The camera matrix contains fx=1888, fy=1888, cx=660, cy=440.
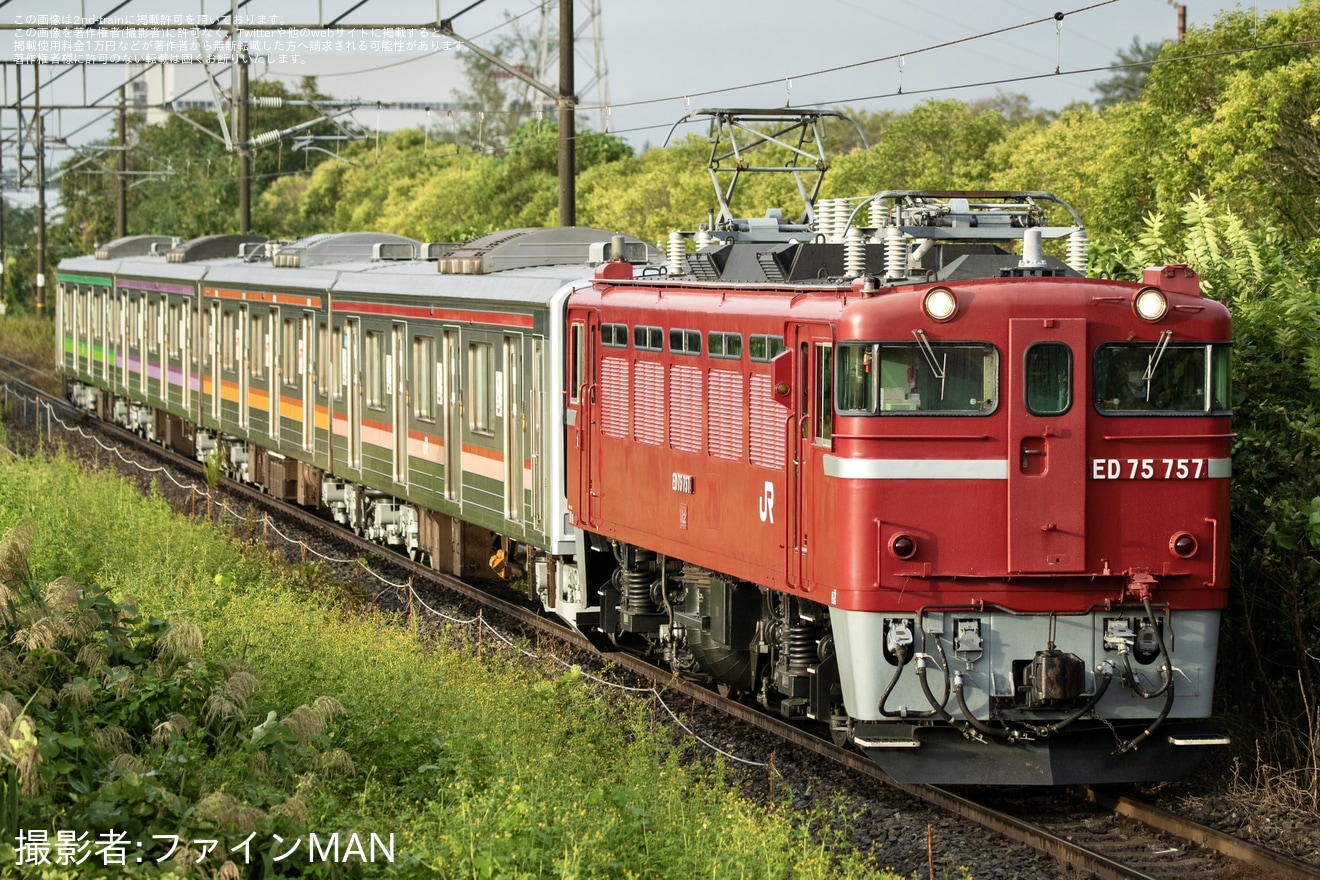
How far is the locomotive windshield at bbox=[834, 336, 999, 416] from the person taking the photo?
10.2 m

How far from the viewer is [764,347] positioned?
449 inches

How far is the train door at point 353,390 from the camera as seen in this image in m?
21.2

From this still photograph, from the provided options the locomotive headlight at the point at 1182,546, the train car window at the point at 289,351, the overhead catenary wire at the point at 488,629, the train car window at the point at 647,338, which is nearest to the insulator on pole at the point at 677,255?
the train car window at the point at 647,338

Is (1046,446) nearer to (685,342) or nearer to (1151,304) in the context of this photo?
(1151,304)

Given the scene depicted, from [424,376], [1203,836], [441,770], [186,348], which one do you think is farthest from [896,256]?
[186,348]

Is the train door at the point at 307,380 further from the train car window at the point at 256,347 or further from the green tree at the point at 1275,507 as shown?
the green tree at the point at 1275,507

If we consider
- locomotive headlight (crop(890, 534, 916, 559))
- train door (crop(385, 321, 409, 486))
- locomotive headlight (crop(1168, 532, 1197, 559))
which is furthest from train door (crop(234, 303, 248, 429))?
locomotive headlight (crop(1168, 532, 1197, 559))

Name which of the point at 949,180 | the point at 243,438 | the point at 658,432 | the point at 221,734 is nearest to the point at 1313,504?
the point at 658,432

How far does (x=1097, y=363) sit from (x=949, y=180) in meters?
27.9

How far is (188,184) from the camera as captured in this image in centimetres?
6128

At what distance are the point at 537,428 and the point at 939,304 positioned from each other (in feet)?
20.1

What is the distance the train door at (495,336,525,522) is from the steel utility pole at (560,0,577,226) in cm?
599

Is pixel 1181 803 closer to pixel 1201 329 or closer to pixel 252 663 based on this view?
pixel 1201 329

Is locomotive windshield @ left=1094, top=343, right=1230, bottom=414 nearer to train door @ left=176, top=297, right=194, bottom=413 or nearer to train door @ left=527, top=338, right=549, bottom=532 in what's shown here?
train door @ left=527, top=338, right=549, bottom=532
